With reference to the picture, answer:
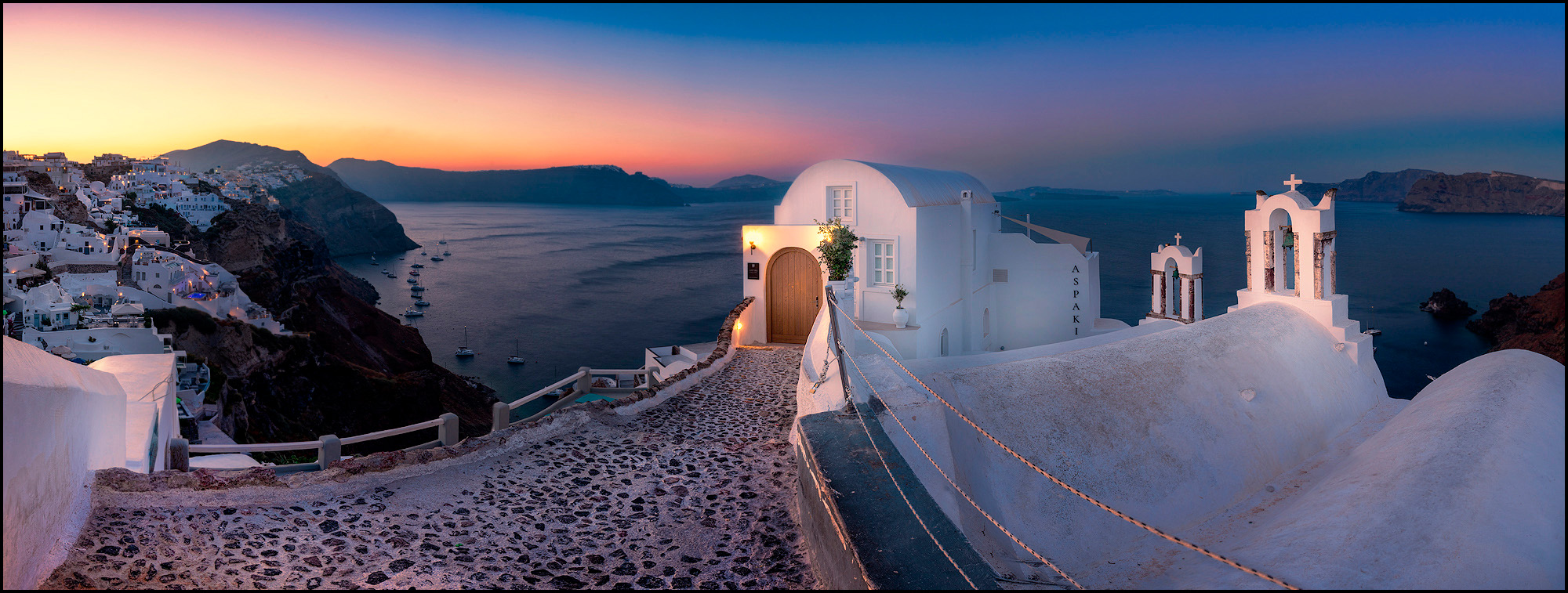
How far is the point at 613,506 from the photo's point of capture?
523cm

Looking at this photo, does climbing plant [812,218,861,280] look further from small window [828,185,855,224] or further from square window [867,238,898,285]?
small window [828,185,855,224]

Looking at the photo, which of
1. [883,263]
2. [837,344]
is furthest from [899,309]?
[837,344]

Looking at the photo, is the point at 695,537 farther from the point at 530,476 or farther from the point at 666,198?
the point at 666,198

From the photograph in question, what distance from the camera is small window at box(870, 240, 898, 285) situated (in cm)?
1256

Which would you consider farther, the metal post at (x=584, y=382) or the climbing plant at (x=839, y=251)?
the climbing plant at (x=839, y=251)

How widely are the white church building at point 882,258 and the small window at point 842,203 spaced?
0.01m

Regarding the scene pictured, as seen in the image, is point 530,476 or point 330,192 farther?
point 330,192

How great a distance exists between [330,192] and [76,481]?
114 metres

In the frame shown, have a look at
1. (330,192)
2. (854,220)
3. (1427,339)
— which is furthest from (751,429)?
(330,192)

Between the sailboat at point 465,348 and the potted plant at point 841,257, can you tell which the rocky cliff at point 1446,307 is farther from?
the sailboat at point 465,348

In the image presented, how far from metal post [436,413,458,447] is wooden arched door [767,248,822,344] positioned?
295 inches

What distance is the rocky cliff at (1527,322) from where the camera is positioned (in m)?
26.3

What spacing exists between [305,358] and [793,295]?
2741 centimetres

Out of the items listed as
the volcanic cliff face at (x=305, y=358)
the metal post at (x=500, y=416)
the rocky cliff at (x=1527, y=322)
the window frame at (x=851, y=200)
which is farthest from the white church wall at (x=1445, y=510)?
the volcanic cliff face at (x=305, y=358)
